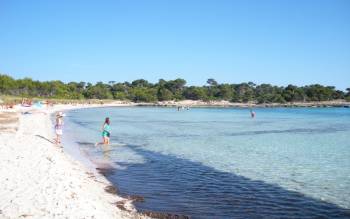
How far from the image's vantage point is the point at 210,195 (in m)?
12.5

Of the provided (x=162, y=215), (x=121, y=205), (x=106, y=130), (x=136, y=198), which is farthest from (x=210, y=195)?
(x=106, y=130)

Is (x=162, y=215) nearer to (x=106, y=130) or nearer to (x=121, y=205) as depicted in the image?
(x=121, y=205)

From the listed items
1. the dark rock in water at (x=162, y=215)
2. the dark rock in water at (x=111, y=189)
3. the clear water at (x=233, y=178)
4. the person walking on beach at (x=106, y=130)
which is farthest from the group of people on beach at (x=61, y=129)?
the dark rock in water at (x=162, y=215)

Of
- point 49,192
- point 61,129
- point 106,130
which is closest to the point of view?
point 49,192

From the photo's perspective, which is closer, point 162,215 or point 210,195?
point 162,215

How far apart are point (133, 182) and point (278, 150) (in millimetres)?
13190

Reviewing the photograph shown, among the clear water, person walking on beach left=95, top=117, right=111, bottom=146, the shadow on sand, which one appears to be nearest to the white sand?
the shadow on sand

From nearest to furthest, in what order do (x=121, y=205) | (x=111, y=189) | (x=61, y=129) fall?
(x=121, y=205) < (x=111, y=189) < (x=61, y=129)

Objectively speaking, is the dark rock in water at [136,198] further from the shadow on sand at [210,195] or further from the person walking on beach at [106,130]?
the person walking on beach at [106,130]

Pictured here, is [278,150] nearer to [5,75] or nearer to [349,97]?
[5,75]

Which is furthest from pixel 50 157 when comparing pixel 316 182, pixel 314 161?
pixel 314 161

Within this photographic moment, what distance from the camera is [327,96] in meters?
191

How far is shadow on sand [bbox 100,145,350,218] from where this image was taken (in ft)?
35.3

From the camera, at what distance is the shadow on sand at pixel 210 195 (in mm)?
10750
